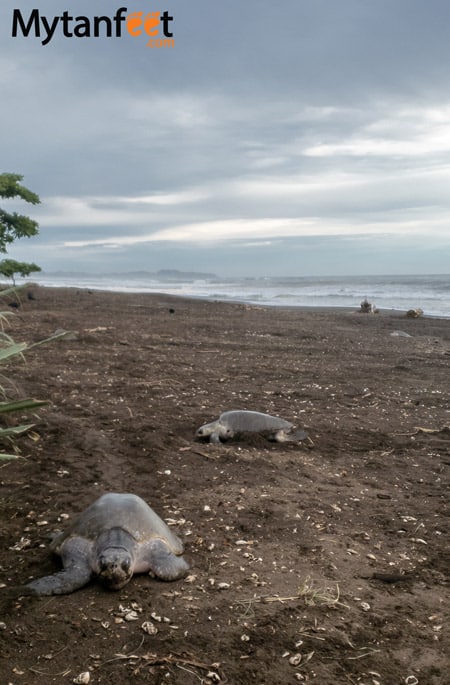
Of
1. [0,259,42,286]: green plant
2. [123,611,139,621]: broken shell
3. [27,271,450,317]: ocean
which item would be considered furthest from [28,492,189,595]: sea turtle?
[27,271,450,317]: ocean

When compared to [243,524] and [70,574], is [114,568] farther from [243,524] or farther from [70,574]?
[243,524]

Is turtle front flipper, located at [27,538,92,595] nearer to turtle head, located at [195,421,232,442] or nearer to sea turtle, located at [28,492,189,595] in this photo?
sea turtle, located at [28,492,189,595]

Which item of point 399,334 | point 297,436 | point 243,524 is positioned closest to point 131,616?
point 243,524

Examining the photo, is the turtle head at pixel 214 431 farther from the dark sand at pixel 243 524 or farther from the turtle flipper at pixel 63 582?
the turtle flipper at pixel 63 582

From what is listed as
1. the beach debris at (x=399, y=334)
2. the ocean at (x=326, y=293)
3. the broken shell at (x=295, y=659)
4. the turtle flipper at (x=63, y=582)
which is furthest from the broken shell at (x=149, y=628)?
the ocean at (x=326, y=293)

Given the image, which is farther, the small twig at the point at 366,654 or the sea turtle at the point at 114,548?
the sea turtle at the point at 114,548

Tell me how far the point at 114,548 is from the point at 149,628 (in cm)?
48

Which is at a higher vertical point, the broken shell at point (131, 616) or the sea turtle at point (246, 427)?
the sea turtle at point (246, 427)

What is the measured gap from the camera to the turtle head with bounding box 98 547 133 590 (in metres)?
2.79

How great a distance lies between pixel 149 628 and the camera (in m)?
2.56

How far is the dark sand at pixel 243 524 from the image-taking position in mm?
2432

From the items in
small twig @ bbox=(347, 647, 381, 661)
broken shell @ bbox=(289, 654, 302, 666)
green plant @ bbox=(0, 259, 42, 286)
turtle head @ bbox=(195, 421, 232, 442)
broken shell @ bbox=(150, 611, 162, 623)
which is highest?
green plant @ bbox=(0, 259, 42, 286)

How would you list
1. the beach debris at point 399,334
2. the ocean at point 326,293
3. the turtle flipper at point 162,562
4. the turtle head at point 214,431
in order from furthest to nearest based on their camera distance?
the ocean at point 326,293 → the beach debris at point 399,334 → the turtle head at point 214,431 → the turtle flipper at point 162,562

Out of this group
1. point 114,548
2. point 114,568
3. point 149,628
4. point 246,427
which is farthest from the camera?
point 246,427
